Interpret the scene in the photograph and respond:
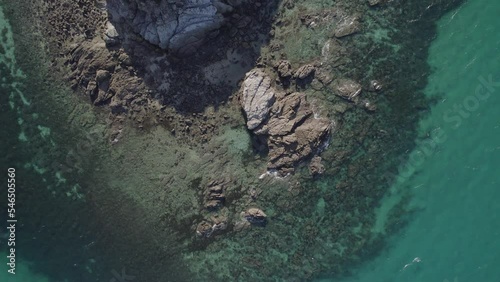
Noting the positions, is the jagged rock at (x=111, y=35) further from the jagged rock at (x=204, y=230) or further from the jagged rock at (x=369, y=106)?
the jagged rock at (x=369, y=106)

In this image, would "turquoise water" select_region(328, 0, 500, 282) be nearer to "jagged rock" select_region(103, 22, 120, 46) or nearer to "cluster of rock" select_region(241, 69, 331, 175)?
"cluster of rock" select_region(241, 69, 331, 175)

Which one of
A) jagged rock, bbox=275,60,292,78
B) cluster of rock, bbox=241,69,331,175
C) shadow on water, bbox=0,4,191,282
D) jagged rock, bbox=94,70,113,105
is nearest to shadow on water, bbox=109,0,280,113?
cluster of rock, bbox=241,69,331,175

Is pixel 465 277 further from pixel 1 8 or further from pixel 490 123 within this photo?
pixel 1 8

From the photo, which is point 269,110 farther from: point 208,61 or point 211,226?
point 211,226

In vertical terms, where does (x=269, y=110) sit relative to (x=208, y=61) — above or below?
below

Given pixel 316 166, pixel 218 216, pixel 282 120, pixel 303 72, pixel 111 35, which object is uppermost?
pixel 111 35

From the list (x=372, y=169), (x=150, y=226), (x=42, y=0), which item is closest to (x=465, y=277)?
(x=372, y=169)

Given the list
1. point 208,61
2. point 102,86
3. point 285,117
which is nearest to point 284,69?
point 285,117

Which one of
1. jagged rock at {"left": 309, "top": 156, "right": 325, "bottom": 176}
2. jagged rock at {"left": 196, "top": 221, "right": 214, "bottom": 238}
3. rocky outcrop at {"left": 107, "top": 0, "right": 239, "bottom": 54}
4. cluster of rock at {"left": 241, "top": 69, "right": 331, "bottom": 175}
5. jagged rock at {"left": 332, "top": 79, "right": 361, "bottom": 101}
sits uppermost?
rocky outcrop at {"left": 107, "top": 0, "right": 239, "bottom": 54}
